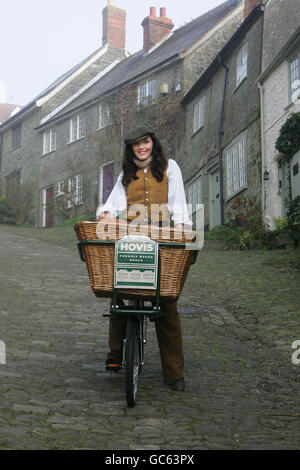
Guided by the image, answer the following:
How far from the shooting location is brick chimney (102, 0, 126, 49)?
3139 cm

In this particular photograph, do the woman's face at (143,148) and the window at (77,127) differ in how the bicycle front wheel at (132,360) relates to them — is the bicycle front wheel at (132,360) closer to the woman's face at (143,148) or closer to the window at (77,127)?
the woman's face at (143,148)

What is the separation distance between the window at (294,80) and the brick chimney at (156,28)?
14.2m

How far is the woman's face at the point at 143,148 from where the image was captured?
15.4 feet

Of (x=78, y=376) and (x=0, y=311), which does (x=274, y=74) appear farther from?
(x=78, y=376)

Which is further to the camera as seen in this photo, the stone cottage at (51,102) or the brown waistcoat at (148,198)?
the stone cottage at (51,102)

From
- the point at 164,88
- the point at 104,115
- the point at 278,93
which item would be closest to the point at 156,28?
the point at 104,115

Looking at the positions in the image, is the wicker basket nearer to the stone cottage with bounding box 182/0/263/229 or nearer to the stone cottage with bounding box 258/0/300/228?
the stone cottage with bounding box 258/0/300/228

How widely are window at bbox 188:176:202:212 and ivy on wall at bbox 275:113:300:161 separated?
22.7 feet

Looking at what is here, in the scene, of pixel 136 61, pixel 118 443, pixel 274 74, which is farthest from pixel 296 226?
pixel 136 61

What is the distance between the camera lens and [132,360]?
13.3 feet

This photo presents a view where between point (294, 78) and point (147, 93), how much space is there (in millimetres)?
10775

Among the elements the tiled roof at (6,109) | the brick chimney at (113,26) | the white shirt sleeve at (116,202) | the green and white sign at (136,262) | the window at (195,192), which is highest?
the tiled roof at (6,109)

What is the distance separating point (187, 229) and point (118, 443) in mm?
1483

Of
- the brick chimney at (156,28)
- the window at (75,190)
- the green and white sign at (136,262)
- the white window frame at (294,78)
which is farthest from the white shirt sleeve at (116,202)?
the brick chimney at (156,28)
